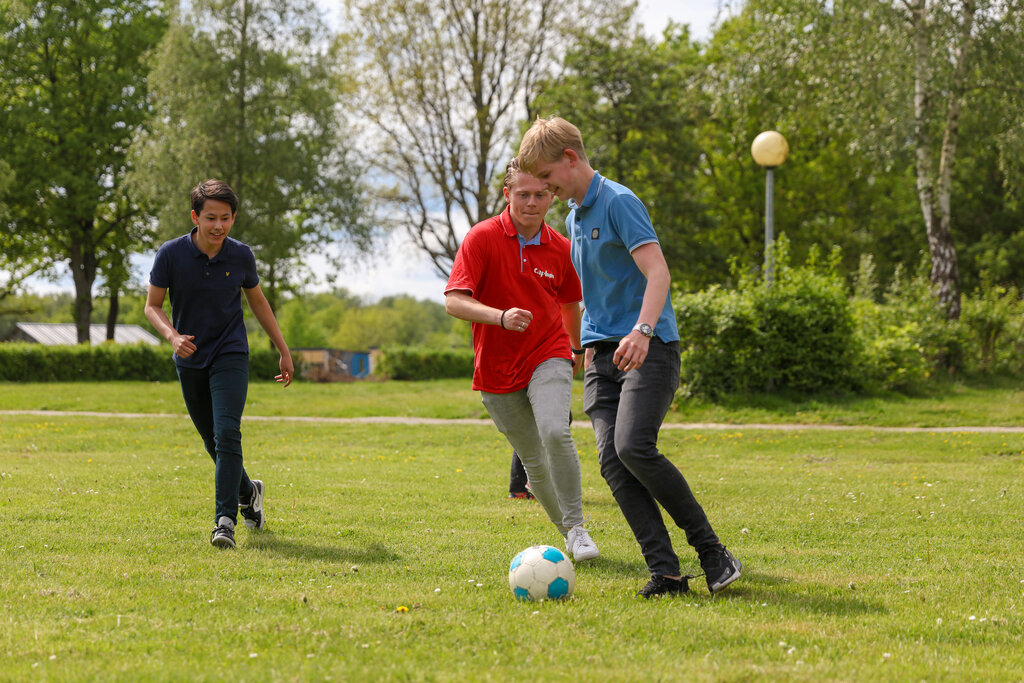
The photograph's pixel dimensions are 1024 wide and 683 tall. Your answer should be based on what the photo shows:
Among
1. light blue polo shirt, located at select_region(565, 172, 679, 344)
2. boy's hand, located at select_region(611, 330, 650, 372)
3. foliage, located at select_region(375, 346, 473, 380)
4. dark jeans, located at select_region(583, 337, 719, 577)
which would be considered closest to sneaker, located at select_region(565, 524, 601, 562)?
dark jeans, located at select_region(583, 337, 719, 577)

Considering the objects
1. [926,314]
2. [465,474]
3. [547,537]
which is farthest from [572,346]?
[926,314]

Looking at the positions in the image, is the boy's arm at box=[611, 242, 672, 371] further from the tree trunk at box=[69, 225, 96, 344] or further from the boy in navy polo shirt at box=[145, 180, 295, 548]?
the tree trunk at box=[69, 225, 96, 344]

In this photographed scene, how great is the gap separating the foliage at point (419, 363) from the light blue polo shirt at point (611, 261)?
27.1 metres

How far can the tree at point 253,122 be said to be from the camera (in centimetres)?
3088

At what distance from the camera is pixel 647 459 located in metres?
4.15

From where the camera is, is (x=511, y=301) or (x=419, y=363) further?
(x=419, y=363)

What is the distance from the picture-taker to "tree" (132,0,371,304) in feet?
101

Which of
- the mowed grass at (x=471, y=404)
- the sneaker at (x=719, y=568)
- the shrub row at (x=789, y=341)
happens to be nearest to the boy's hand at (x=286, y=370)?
the sneaker at (x=719, y=568)

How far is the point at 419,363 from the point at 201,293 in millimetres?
26098

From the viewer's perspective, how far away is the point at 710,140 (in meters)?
34.7

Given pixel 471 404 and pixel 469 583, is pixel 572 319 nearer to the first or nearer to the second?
pixel 469 583

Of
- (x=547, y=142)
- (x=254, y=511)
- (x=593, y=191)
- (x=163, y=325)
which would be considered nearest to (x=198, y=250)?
(x=163, y=325)

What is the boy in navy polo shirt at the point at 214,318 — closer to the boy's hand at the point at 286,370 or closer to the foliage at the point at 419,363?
the boy's hand at the point at 286,370

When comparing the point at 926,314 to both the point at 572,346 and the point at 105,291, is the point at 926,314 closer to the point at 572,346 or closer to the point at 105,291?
the point at 572,346
